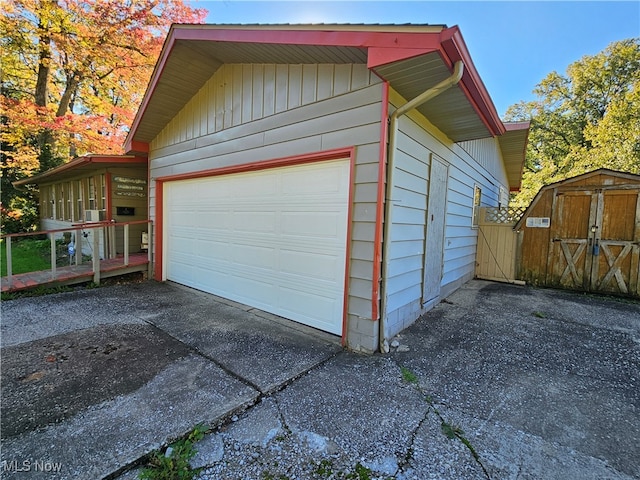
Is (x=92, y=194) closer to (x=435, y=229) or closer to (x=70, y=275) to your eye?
(x=70, y=275)

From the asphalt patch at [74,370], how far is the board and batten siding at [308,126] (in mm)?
2020

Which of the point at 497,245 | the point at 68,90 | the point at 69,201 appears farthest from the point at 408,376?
the point at 68,90

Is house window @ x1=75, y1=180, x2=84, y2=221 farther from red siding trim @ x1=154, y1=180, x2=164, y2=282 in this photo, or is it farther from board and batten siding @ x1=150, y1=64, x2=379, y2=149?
board and batten siding @ x1=150, y1=64, x2=379, y2=149

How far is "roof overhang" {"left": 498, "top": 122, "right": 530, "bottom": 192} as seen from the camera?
7.02 m

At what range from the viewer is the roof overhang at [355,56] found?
95.2 inches

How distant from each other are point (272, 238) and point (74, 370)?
8.05 feet

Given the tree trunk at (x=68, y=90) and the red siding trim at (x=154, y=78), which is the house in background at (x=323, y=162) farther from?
the tree trunk at (x=68, y=90)

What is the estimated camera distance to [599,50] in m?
14.4

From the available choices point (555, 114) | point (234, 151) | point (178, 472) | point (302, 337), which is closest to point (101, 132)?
point (234, 151)

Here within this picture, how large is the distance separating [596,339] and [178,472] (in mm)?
4476

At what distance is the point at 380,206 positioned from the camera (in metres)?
2.94

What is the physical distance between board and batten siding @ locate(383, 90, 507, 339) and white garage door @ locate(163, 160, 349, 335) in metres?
0.56

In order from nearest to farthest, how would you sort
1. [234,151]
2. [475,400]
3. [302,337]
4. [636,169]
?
[475,400], [302,337], [234,151], [636,169]

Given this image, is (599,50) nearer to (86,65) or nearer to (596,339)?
(596,339)
